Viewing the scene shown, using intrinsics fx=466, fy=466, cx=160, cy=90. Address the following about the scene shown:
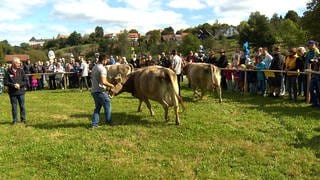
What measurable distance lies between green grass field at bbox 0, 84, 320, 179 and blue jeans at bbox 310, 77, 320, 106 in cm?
54

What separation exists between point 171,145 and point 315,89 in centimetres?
683

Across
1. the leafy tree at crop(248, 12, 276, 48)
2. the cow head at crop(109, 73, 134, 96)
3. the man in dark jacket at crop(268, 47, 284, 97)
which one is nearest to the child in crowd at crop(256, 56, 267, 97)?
the man in dark jacket at crop(268, 47, 284, 97)

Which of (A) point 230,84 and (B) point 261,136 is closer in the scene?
(B) point 261,136

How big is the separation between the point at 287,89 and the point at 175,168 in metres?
9.98

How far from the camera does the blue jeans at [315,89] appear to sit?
15289mm

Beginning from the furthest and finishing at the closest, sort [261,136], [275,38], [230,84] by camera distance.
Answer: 1. [275,38]
2. [230,84]
3. [261,136]

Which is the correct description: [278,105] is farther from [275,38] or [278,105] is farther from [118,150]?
[275,38]

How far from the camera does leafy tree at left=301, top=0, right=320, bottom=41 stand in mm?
47312

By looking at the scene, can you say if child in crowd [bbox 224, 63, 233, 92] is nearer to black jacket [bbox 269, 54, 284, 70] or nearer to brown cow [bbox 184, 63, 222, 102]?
black jacket [bbox 269, 54, 284, 70]

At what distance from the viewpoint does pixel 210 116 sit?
1410cm

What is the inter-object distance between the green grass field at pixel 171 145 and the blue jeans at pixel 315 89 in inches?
21.3

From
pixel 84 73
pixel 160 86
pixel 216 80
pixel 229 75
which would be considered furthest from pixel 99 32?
pixel 160 86

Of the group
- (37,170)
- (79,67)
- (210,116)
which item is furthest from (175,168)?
(79,67)

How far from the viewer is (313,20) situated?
48.1 m
